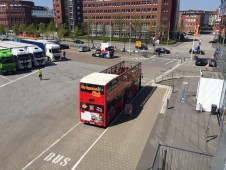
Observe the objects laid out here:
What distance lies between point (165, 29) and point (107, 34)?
2616 cm

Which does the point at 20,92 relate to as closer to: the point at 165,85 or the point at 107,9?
the point at 165,85

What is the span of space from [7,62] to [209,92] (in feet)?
89.1

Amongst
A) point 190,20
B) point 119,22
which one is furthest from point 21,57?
point 190,20

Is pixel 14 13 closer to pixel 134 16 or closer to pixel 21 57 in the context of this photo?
pixel 134 16

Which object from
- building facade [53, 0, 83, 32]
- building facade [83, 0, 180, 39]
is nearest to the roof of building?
building facade [83, 0, 180, 39]

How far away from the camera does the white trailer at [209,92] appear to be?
1942cm

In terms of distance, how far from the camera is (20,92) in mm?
25141

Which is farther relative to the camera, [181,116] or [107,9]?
[107,9]

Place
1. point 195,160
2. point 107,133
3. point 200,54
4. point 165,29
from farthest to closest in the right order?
point 165,29
point 200,54
point 107,133
point 195,160

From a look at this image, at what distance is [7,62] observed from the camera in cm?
3180

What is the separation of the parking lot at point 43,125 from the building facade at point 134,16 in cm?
4814

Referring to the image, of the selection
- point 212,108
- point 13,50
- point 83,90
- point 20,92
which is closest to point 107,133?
point 83,90

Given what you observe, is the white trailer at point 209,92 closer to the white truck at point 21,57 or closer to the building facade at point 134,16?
the white truck at point 21,57

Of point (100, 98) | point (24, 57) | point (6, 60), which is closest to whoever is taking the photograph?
point (100, 98)
